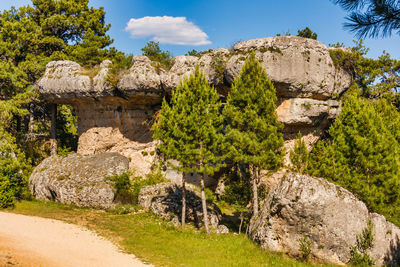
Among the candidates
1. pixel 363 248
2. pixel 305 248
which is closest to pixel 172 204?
pixel 305 248

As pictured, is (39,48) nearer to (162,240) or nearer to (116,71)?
(116,71)

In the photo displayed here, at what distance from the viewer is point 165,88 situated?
2630 cm

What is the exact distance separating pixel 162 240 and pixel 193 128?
263 inches

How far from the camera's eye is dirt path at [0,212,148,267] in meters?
11.3

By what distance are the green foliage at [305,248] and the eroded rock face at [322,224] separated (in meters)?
0.14

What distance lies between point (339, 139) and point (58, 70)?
25.9 m

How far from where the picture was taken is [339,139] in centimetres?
1736

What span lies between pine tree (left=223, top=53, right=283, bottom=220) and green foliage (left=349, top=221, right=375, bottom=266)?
586 cm

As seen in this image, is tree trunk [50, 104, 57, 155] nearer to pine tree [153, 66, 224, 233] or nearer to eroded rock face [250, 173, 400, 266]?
pine tree [153, 66, 224, 233]

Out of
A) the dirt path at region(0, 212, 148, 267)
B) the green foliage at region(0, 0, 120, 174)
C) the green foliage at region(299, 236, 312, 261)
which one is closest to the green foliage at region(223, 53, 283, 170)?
the green foliage at region(299, 236, 312, 261)

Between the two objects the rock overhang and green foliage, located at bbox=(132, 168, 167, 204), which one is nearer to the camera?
the rock overhang

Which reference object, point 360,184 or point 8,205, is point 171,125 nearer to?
point 360,184

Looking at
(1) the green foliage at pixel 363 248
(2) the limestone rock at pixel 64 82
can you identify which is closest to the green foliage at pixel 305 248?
(1) the green foliage at pixel 363 248

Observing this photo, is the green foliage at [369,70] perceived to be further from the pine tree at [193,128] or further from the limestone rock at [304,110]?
the pine tree at [193,128]
